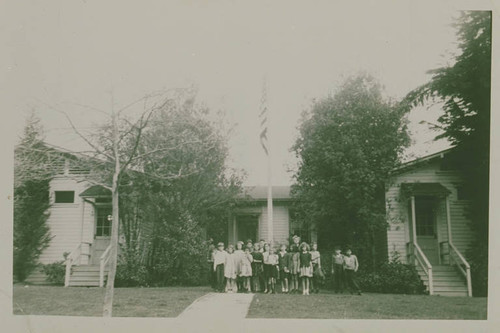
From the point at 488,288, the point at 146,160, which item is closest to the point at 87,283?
the point at 146,160

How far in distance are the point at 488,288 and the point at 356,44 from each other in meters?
4.08

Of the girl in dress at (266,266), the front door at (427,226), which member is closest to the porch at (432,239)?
the front door at (427,226)

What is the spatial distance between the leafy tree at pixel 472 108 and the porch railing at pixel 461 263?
0.16 metres

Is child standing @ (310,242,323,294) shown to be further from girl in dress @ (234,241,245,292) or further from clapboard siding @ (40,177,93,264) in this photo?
clapboard siding @ (40,177,93,264)

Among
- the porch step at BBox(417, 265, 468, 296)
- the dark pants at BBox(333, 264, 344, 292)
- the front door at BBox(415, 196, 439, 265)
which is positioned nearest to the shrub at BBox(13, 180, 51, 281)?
the dark pants at BBox(333, 264, 344, 292)

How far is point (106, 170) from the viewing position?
8.37 meters

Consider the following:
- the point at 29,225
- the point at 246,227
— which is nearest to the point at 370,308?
the point at 29,225

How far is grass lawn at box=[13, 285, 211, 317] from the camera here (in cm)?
705

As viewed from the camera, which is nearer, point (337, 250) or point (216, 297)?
point (216, 297)

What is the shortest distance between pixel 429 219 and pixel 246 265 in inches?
199

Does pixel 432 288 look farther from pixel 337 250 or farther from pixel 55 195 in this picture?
pixel 55 195

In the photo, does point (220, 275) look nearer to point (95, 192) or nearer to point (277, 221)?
point (95, 192)

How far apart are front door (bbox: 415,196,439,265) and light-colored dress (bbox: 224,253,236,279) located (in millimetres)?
4769

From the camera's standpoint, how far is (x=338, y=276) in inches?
426
